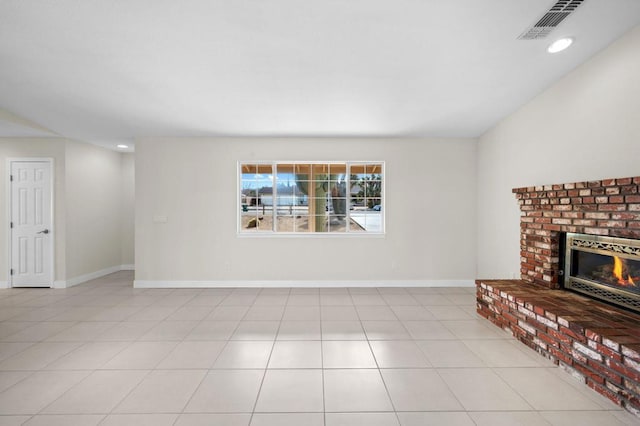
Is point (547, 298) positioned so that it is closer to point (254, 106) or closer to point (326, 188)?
point (326, 188)

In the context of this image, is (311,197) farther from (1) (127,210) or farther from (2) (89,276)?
(2) (89,276)

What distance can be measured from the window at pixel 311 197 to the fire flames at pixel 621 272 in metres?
2.97

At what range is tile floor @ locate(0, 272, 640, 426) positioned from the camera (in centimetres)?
200

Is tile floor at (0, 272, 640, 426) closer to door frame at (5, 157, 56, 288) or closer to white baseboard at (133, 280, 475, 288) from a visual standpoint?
white baseboard at (133, 280, 475, 288)

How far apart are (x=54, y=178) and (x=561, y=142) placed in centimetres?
730

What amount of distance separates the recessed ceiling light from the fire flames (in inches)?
76.1

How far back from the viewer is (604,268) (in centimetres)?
286

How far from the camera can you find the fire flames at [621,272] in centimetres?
264

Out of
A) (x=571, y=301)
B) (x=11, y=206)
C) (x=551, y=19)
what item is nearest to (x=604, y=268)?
(x=571, y=301)

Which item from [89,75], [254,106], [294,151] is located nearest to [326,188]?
[294,151]

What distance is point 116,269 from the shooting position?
6.50 metres

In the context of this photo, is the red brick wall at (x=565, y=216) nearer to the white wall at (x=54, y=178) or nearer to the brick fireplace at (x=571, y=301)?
the brick fireplace at (x=571, y=301)

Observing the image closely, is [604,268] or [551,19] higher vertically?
[551,19]

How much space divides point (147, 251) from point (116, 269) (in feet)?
6.62
